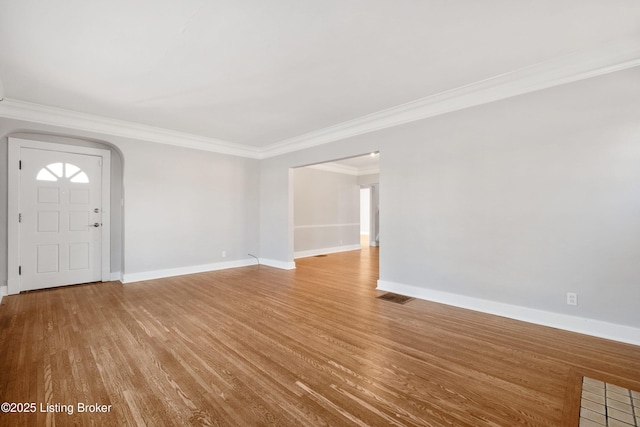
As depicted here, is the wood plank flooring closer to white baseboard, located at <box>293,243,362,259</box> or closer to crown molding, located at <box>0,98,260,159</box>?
crown molding, located at <box>0,98,260,159</box>

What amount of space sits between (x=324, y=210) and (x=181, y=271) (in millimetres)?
4143

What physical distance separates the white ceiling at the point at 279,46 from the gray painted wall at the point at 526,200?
50 cm

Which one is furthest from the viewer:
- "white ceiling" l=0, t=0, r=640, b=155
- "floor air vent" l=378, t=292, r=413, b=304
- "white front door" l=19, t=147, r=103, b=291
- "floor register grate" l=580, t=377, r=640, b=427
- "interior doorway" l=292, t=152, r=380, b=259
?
"interior doorway" l=292, t=152, r=380, b=259

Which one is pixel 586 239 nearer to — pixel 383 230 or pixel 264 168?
pixel 383 230

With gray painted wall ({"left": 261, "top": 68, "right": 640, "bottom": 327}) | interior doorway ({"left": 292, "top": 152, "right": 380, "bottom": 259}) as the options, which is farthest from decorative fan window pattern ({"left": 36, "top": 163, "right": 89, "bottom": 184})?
gray painted wall ({"left": 261, "top": 68, "right": 640, "bottom": 327})

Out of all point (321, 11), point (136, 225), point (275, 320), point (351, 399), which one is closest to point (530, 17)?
point (321, 11)

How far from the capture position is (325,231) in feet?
26.6

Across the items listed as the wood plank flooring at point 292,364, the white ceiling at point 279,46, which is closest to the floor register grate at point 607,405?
the wood plank flooring at point 292,364

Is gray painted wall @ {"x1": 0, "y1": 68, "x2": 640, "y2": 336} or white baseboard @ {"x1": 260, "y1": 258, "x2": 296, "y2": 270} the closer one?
gray painted wall @ {"x1": 0, "y1": 68, "x2": 640, "y2": 336}

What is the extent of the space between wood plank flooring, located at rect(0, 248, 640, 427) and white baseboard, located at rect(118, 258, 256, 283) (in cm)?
102

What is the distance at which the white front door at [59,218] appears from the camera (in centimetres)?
410

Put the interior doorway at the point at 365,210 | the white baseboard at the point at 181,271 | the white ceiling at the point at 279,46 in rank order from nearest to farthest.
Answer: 1. the white ceiling at the point at 279,46
2. the white baseboard at the point at 181,271
3. the interior doorway at the point at 365,210

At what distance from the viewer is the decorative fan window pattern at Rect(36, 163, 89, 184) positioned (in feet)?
13.9

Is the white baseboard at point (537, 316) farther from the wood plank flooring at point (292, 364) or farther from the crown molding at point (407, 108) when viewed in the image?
the crown molding at point (407, 108)
